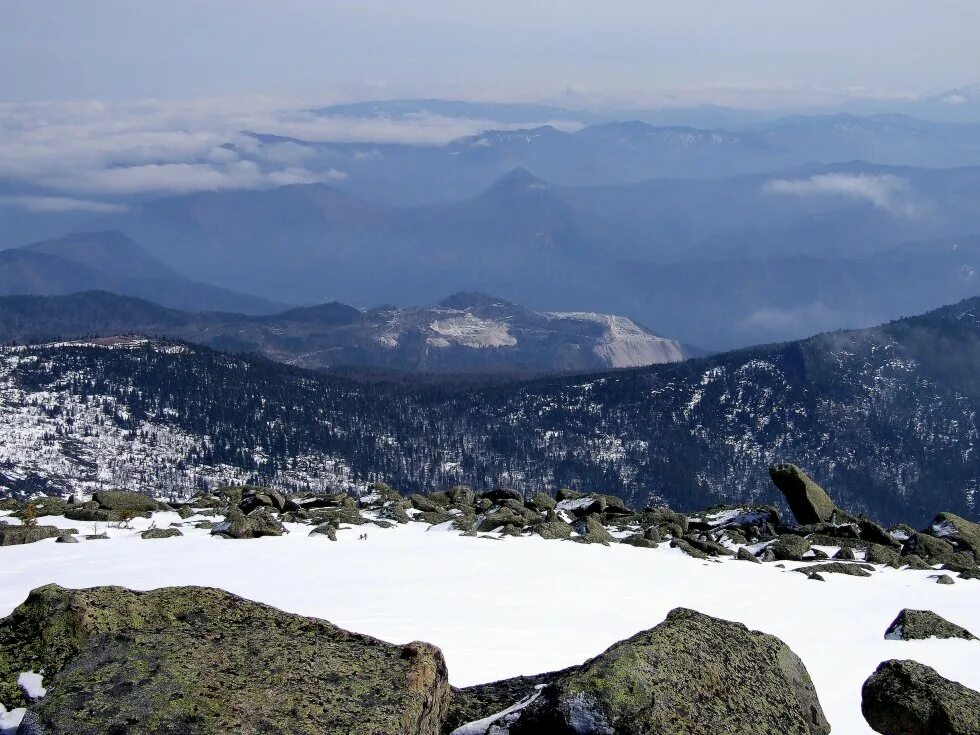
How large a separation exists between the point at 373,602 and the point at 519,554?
901 cm

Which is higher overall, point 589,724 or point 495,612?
point 589,724

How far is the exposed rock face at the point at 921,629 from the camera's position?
21.1 meters

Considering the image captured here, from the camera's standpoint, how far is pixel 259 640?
36.1 feet

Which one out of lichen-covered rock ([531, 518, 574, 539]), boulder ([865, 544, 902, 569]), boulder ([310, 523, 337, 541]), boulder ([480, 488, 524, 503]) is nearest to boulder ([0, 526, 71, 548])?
boulder ([310, 523, 337, 541])

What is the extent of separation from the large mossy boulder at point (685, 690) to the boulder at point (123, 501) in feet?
99.3

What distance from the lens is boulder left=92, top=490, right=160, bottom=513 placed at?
37.7 m

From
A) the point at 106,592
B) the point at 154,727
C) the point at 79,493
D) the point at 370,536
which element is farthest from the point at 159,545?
the point at 79,493

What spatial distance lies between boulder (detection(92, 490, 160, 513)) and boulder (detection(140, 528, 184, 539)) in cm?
534

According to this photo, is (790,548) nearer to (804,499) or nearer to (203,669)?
(804,499)

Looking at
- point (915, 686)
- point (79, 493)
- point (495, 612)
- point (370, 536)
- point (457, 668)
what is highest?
point (915, 686)

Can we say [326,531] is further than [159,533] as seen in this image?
Yes

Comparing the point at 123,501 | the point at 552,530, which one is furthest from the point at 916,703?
the point at 123,501

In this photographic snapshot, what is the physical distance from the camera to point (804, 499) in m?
47.6

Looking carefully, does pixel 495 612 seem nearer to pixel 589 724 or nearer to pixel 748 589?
pixel 748 589
